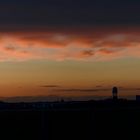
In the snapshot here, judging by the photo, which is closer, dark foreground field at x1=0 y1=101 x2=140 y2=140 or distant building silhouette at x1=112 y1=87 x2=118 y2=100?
dark foreground field at x1=0 y1=101 x2=140 y2=140

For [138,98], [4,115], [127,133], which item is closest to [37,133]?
[4,115]

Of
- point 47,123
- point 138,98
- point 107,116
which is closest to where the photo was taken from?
point 47,123

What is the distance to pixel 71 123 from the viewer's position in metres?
21.3

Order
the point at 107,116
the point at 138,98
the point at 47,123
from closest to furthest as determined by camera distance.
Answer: the point at 47,123 → the point at 107,116 → the point at 138,98

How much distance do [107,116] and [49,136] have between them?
8.41ft

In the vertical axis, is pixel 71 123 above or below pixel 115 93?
below

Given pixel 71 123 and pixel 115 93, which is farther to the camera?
pixel 115 93

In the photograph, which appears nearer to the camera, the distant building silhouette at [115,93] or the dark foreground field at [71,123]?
the dark foreground field at [71,123]

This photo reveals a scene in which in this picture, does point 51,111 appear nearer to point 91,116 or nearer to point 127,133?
point 91,116

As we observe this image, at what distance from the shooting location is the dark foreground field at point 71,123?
66.5 ft

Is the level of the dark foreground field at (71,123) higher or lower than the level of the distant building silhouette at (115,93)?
lower

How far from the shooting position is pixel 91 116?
794 inches

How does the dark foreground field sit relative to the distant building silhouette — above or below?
below

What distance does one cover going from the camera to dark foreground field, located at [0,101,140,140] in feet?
66.5
